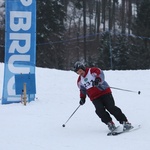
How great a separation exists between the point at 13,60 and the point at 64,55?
82.5 ft

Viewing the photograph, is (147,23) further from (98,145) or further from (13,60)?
(98,145)

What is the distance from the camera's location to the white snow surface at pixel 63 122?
6277 mm

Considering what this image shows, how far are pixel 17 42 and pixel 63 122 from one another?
11.9ft

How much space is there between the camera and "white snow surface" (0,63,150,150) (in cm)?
628

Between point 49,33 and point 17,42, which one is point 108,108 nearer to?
point 17,42

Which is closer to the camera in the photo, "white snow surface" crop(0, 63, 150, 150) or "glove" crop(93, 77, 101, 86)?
"white snow surface" crop(0, 63, 150, 150)

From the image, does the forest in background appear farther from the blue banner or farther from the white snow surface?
the blue banner

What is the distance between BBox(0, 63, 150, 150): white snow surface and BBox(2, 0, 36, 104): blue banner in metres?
0.74

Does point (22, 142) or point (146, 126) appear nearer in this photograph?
point (22, 142)

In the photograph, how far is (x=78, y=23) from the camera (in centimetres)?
4994

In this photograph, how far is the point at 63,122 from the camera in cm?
846

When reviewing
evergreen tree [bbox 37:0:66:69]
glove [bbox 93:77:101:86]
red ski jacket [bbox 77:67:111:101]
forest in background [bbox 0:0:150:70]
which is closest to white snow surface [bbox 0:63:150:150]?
red ski jacket [bbox 77:67:111:101]

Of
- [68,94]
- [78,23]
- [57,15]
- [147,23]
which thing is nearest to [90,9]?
[78,23]

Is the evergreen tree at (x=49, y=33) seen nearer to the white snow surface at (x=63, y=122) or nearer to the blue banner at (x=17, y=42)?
the white snow surface at (x=63, y=122)
